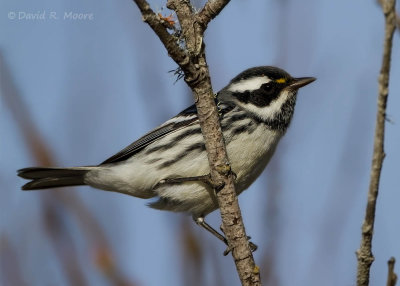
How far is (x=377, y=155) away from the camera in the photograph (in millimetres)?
2053

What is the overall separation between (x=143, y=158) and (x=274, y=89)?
4.61 ft

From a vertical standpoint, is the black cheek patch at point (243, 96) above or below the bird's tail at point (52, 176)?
above

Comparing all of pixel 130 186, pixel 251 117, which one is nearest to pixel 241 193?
pixel 251 117

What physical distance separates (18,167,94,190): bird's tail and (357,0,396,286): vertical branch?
10.9 feet

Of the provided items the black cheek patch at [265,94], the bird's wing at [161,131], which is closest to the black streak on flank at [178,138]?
the bird's wing at [161,131]

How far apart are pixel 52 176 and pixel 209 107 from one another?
2.49 meters

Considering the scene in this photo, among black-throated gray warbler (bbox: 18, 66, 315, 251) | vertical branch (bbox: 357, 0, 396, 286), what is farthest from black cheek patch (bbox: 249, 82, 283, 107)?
vertical branch (bbox: 357, 0, 396, 286)

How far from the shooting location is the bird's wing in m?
5.16

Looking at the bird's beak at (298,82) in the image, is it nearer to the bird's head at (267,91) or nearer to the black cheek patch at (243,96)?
the bird's head at (267,91)

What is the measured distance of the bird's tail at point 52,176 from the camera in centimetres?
512

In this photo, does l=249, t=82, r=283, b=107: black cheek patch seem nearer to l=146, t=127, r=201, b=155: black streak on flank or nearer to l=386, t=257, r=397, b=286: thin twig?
l=146, t=127, r=201, b=155: black streak on flank

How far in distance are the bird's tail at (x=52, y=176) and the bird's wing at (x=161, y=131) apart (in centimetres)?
36

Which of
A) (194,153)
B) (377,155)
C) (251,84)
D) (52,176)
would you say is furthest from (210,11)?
(52,176)

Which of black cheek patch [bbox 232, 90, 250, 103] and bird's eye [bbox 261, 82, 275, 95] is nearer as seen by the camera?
black cheek patch [bbox 232, 90, 250, 103]
